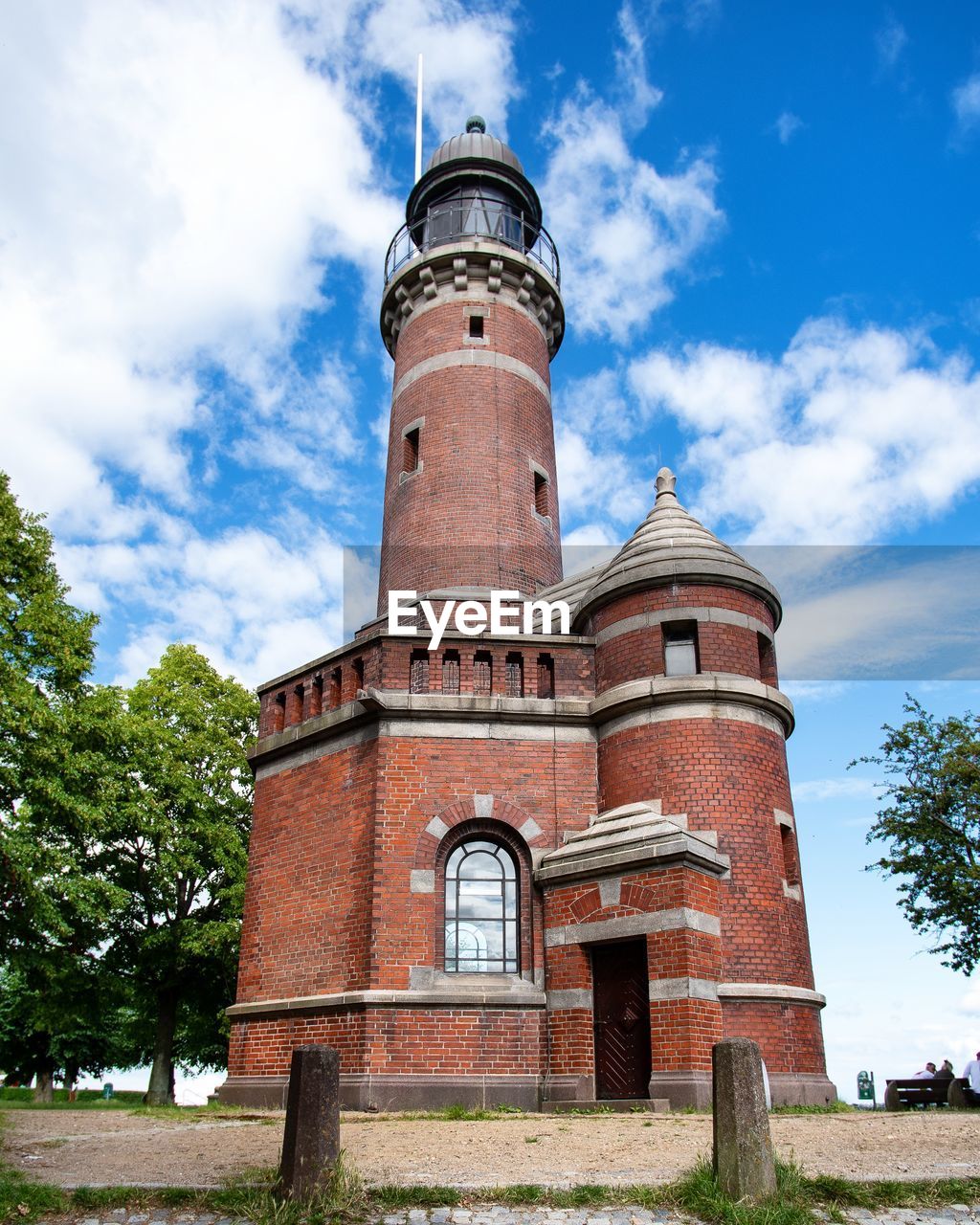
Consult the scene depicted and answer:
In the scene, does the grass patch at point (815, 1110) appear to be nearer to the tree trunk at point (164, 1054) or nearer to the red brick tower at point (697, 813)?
the red brick tower at point (697, 813)

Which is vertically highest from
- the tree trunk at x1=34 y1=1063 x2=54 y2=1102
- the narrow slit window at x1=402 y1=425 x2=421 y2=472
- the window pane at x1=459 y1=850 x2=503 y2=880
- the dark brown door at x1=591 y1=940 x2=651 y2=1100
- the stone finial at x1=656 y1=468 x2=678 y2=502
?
the narrow slit window at x1=402 y1=425 x2=421 y2=472

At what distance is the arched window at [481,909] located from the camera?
1547 cm

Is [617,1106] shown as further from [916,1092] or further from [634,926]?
[916,1092]

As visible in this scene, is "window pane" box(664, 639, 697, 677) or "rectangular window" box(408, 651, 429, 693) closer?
"window pane" box(664, 639, 697, 677)

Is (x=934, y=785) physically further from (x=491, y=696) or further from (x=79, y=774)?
(x=79, y=774)

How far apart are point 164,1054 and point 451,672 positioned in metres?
15.4

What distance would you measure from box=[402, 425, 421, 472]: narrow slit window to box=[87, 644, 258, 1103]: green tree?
8.44 meters

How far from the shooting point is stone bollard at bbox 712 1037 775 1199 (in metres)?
6.39

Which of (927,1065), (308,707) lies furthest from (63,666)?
(927,1065)

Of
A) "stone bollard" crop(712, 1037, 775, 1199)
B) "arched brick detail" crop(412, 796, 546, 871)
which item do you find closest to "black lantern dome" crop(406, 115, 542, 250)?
"arched brick detail" crop(412, 796, 546, 871)

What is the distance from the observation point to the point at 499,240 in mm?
25094

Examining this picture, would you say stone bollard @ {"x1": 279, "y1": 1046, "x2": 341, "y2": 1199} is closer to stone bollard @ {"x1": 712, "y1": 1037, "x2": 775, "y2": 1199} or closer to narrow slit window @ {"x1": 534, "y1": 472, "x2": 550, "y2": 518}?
stone bollard @ {"x1": 712, "y1": 1037, "x2": 775, "y2": 1199}

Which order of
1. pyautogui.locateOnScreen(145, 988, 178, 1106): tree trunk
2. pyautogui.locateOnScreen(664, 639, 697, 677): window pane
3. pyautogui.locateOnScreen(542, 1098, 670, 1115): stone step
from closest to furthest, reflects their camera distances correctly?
1. pyautogui.locateOnScreen(542, 1098, 670, 1115): stone step
2. pyautogui.locateOnScreen(664, 639, 697, 677): window pane
3. pyautogui.locateOnScreen(145, 988, 178, 1106): tree trunk

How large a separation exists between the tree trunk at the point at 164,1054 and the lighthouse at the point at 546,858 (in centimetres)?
1061
